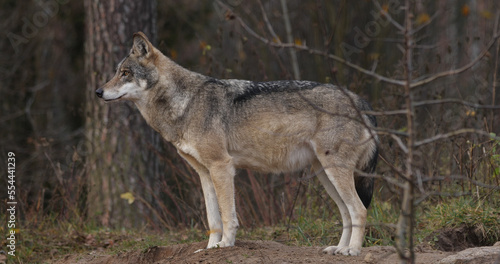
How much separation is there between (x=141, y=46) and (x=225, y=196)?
1.83m

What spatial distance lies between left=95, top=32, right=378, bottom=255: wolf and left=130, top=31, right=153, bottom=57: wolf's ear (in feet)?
0.03

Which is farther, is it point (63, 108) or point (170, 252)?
point (63, 108)

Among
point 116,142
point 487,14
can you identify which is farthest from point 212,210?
point 487,14

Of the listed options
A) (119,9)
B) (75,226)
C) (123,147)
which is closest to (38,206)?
(75,226)

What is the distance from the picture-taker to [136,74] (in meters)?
6.54

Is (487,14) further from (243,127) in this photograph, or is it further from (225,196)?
(225,196)

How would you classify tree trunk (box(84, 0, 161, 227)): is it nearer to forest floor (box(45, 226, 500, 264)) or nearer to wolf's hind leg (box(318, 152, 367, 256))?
forest floor (box(45, 226, 500, 264))

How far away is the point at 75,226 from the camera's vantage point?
27.1ft

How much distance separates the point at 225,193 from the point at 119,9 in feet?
16.1

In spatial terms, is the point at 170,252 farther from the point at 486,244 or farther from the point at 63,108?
the point at 63,108

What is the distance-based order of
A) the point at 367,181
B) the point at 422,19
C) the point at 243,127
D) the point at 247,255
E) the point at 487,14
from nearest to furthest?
the point at 247,255, the point at 367,181, the point at 243,127, the point at 422,19, the point at 487,14

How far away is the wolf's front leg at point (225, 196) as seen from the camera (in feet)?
20.3

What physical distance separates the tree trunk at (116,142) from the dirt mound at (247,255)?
3.02 m

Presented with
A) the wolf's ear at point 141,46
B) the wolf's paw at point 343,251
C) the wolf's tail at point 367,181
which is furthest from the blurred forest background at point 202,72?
the wolf's ear at point 141,46
